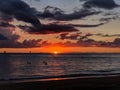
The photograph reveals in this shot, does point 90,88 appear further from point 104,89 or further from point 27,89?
point 27,89

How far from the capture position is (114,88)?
822 inches

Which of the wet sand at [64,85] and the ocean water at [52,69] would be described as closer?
the wet sand at [64,85]

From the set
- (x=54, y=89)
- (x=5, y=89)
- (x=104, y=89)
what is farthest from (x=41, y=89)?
(x=104, y=89)

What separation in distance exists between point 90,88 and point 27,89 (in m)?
3.64

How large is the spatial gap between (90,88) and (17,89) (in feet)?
14.0

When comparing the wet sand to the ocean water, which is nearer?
the wet sand

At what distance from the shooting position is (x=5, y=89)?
68.4ft

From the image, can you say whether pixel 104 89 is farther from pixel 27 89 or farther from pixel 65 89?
pixel 27 89

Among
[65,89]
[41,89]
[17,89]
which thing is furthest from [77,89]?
[17,89]

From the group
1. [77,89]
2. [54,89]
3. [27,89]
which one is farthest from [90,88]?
[27,89]

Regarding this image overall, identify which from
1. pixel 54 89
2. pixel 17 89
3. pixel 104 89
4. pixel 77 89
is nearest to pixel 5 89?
pixel 17 89

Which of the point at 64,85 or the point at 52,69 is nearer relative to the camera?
the point at 64,85

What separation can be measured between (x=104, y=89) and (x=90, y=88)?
0.88 metres

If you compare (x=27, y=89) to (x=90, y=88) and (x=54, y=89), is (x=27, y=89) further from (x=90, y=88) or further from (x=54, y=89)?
(x=90, y=88)
